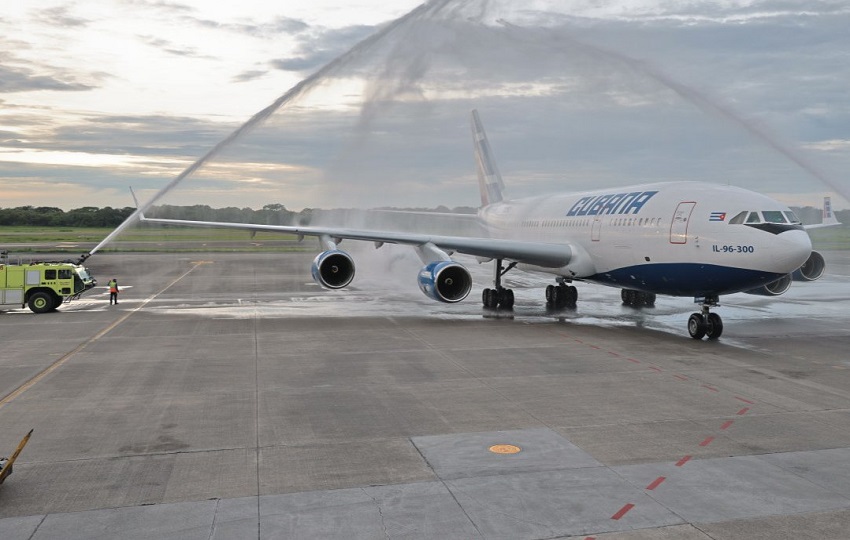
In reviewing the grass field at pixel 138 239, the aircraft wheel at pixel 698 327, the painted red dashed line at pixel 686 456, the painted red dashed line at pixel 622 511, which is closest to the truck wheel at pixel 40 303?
the grass field at pixel 138 239

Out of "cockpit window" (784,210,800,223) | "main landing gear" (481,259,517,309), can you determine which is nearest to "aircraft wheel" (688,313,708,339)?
"cockpit window" (784,210,800,223)

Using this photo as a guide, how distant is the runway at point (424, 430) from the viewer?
823 centimetres

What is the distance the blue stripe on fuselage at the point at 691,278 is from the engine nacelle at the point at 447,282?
4.75 m

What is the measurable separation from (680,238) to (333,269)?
459 inches

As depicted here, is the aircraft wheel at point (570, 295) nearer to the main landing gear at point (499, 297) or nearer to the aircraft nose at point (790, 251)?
the main landing gear at point (499, 297)

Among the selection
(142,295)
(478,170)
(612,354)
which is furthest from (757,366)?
(142,295)

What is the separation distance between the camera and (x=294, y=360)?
1758cm

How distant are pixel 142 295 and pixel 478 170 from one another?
1715 cm

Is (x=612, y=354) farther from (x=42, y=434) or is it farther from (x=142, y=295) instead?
(x=142, y=295)

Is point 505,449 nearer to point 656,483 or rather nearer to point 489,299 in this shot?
point 656,483

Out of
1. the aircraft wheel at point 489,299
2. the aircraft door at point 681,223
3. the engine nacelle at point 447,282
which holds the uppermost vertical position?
the aircraft door at point 681,223

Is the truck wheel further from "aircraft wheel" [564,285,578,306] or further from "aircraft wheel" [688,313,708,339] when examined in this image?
"aircraft wheel" [688,313,708,339]

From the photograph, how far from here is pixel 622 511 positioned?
328 inches

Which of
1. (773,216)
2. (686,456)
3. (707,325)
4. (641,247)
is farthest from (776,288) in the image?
(686,456)
